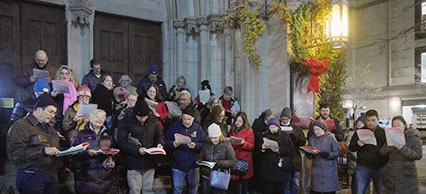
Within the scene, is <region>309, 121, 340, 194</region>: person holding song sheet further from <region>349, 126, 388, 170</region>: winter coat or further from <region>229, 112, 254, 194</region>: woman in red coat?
<region>229, 112, 254, 194</region>: woman in red coat

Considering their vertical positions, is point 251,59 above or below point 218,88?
above

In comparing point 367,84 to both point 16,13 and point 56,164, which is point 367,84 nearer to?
point 16,13

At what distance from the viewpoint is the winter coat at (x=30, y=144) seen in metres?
3.49

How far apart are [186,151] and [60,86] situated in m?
1.98

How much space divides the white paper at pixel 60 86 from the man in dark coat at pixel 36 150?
1.18 m

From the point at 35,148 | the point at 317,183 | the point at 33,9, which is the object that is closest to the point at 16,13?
the point at 33,9

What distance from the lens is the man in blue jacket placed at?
15.8 feet

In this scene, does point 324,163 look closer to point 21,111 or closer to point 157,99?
point 157,99

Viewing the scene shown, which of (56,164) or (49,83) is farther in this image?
(49,83)

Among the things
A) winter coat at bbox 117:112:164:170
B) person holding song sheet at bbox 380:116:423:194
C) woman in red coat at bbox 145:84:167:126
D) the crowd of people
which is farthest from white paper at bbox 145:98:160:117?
person holding song sheet at bbox 380:116:423:194

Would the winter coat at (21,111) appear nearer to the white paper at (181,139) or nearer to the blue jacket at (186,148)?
the blue jacket at (186,148)

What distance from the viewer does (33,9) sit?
7.77 meters

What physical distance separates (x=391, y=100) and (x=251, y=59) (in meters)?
19.0

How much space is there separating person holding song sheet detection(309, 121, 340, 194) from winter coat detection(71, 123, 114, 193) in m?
2.98
